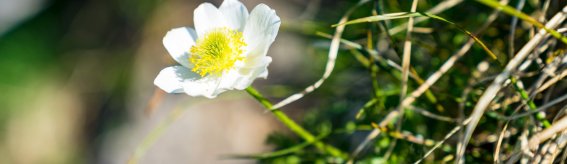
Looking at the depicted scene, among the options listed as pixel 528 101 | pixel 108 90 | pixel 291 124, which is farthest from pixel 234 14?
pixel 108 90

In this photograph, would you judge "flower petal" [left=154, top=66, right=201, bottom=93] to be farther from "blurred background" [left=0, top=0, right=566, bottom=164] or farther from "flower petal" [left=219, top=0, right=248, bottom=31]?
"blurred background" [left=0, top=0, right=566, bottom=164]

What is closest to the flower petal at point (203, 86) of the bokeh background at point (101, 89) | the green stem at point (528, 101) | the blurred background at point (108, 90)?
Result: the green stem at point (528, 101)

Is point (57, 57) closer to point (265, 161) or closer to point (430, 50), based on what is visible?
point (265, 161)

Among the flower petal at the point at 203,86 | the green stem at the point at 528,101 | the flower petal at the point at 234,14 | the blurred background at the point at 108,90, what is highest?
the blurred background at the point at 108,90

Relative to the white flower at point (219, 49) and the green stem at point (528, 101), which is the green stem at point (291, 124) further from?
the green stem at point (528, 101)

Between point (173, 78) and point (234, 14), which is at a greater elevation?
point (234, 14)

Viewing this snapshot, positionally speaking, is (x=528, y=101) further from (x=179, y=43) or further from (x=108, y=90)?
(x=108, y=90)
